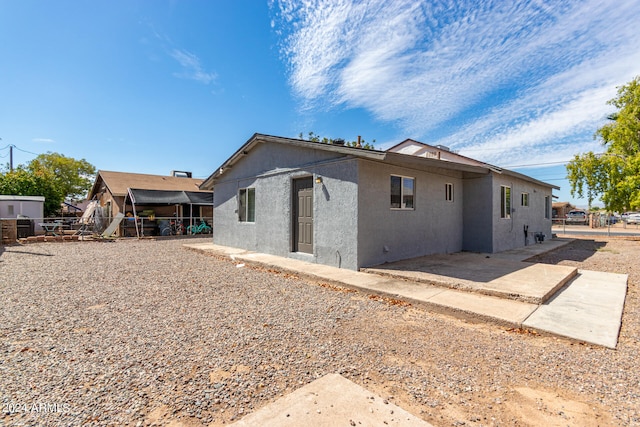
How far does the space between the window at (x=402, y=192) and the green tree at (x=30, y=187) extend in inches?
989

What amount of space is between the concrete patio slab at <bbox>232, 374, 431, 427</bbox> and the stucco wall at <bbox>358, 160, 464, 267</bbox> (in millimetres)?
4390

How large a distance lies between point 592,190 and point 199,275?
22.1 m

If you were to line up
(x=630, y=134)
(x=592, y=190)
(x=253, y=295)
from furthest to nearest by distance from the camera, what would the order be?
1. (x=592, y=190)
2. (x=630, y=134)
3. (x=253, y=295)

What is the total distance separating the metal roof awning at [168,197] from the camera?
16.4m

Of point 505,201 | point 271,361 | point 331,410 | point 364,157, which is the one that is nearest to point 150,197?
point 364,157

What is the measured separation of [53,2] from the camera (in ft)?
27.9

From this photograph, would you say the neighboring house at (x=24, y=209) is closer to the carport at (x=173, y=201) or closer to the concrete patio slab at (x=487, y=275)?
the carport at (x=173, y=201)

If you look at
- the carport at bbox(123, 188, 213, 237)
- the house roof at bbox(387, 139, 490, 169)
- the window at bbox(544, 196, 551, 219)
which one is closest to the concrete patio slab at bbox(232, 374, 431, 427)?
the window at bbox(544, 196, 551, 219)

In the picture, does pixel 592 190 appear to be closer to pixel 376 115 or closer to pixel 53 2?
pixel 376 115

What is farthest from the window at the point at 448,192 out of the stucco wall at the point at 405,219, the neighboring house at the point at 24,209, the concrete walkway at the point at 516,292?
the neighboring house at the point at 24,209

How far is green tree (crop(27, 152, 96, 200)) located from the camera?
100 feet

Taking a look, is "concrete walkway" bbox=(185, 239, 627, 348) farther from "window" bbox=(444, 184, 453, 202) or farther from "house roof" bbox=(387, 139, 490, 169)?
"house roof" bbox=(387, 139, 490, 169)

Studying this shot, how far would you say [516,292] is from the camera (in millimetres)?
4629

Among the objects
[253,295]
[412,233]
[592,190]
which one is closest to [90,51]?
[253,295]
